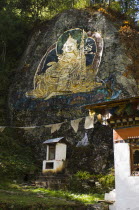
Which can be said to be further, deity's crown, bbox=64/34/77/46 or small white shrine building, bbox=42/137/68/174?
deity's crown, bbox=64/34/77/46

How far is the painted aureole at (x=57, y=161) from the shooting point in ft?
37.5

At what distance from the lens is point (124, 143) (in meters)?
6.63

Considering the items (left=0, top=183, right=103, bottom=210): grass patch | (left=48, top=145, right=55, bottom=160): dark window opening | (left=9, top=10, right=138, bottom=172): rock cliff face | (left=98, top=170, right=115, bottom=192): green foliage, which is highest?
(left=9, top=10, right=138, bottom=172): rock cliff face

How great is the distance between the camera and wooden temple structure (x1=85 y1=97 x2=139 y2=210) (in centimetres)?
624

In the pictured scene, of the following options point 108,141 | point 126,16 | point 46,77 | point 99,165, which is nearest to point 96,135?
point 108,141

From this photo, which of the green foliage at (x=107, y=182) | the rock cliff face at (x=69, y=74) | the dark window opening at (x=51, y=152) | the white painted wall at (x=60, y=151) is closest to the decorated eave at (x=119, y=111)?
the green foliage at (x=107, y=182)

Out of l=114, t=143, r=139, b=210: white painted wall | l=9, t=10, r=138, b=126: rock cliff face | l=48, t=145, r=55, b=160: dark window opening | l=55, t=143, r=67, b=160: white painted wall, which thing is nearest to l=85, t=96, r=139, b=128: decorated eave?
l=114, t=143, r=139, b=210: white painted wall

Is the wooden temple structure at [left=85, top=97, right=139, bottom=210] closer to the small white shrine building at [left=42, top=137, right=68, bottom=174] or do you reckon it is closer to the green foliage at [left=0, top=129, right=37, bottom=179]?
the small white shrine building at [left=42, top=137, right=68, bottom=174]

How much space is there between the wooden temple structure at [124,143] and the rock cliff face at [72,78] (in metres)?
5.39

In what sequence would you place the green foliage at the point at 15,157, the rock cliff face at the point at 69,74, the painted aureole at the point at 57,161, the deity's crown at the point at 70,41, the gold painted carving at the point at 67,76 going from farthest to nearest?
the deity's crown at the point at 70,41 < the gold painted carving at the point at 67,76 < the rock cliff face at the point at 69,74 < the painted aureole at the point at 57,161 < the green foliage at the point at 15,157

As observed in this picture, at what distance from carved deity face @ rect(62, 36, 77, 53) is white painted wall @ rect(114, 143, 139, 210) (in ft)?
→ 35.3

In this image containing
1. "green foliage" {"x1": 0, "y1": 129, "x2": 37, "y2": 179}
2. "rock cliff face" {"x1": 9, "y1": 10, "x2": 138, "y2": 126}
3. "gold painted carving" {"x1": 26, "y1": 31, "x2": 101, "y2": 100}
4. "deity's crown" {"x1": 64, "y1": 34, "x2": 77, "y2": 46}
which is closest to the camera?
"green foliage" {"x1": 0, "y1": 129, "x2": 37, "y2": 179}

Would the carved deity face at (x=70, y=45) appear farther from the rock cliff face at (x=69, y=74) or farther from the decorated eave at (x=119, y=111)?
the decorated eave at (x=119, y=111)

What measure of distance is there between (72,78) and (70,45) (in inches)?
98.5
